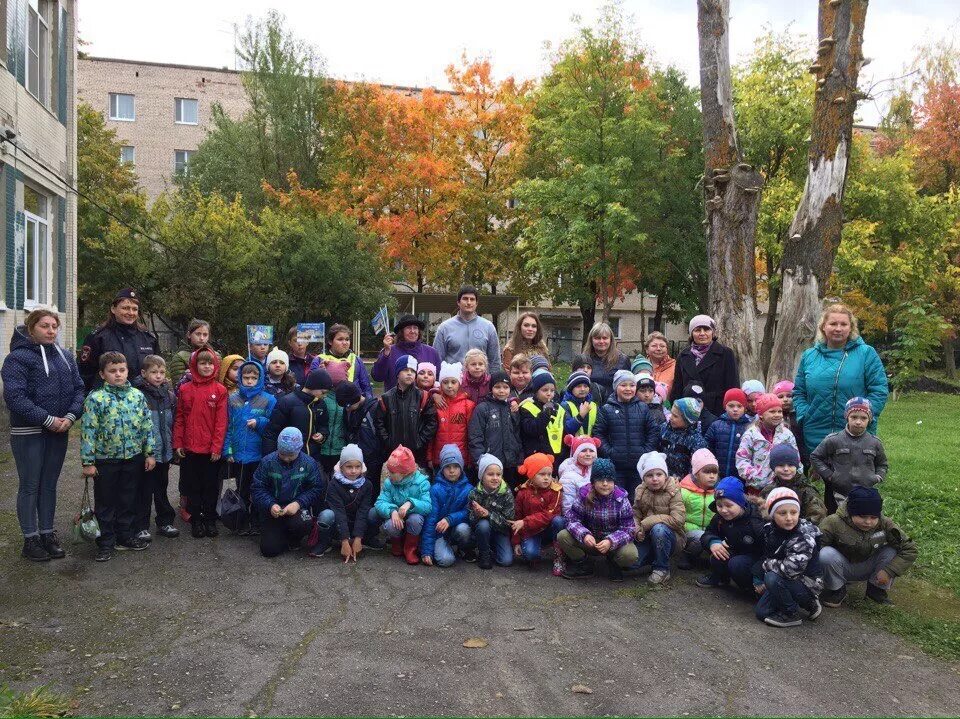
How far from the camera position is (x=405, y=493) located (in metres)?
6.21

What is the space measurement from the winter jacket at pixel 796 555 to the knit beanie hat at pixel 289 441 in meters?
3.55

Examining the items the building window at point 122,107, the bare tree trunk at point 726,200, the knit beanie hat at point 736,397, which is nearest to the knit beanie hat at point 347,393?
the knit beanie hat at point 736,397

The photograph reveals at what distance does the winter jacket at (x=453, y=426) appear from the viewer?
262 inches

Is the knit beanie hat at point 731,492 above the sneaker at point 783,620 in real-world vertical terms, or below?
above

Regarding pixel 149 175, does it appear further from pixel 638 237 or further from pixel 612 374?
pixel 612 374

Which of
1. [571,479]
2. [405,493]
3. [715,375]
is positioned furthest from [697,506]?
[405,493]

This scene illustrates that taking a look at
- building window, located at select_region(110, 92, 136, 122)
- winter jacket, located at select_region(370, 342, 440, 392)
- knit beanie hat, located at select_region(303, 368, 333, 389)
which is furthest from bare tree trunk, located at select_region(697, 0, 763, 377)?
building window, located at select_region(110, 92, 136, 122)

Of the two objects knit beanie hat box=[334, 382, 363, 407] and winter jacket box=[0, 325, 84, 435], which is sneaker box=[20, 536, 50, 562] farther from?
knit beanie hat box=[334, 382, 363, 407]

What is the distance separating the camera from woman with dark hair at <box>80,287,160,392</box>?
21.1 feet

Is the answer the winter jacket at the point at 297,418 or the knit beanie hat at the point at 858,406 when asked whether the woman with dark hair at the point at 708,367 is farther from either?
the winter jacket at the point at 297,418

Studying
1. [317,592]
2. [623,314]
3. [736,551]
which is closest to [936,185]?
[623,314]

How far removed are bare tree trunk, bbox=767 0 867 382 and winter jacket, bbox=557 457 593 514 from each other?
12.5ft

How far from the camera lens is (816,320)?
28.6 ft

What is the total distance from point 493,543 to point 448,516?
16.5 inches
